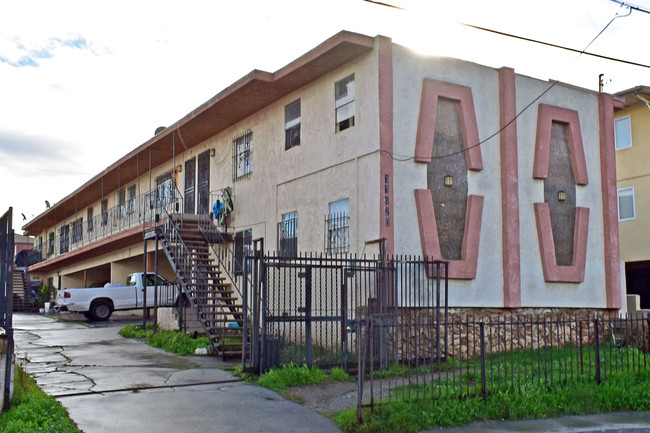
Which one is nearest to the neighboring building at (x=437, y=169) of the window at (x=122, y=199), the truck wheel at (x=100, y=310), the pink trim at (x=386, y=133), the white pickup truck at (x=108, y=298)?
the pink trim at (x=386, y=133)

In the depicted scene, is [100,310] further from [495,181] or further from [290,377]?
[495,181]

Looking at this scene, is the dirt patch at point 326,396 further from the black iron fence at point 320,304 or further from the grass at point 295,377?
the black iron fence at point 320,304

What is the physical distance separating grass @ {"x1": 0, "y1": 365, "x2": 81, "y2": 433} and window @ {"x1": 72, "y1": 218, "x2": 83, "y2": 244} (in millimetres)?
29812

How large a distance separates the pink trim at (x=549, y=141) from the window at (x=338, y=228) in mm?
4965

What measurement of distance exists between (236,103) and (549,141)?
847 centimetres

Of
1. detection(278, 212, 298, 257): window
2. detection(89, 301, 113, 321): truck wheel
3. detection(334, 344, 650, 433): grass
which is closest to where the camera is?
detection(334, 344, 650, 433): grass

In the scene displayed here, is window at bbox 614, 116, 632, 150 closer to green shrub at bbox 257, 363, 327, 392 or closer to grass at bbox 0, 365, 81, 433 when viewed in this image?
green shrub at bbox 257, 363, 327, 392

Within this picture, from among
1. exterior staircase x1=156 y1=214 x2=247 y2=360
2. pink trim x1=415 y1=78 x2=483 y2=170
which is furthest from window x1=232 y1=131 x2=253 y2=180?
pink trim x1=415 y1=78 x2=483 y2=170

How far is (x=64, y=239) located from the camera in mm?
40906

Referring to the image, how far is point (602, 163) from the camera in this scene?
58.4 ft

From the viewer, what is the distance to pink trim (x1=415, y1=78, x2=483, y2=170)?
48.0 ft

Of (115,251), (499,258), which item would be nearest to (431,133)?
(499,258)

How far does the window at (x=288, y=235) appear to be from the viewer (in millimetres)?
16875

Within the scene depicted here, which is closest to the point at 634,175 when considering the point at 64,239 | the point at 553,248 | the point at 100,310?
the point at 553,248
